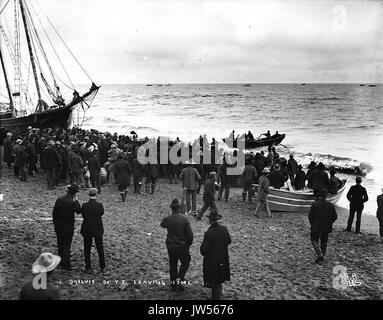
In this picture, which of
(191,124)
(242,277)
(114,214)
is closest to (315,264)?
(242,277)

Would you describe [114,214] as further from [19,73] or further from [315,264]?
[19,73]

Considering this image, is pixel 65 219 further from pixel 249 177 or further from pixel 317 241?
pixel 249 177

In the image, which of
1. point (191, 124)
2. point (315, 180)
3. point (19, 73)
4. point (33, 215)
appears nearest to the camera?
point (33, 215)

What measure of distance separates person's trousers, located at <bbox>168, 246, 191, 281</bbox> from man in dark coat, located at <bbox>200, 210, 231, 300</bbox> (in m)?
0.52

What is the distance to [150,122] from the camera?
6444cm

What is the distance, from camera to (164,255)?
8.05 metres

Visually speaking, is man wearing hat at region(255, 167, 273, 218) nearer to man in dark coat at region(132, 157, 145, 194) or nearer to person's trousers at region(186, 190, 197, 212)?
person's trousers at region(186, 190, 197, 212)

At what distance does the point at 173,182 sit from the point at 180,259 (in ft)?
33.2

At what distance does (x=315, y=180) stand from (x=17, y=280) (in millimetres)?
10148

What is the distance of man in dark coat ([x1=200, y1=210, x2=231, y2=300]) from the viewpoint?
5.89 m

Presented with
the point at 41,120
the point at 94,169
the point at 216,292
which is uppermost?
the point at 41,120

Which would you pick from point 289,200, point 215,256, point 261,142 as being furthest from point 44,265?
point 261,142
